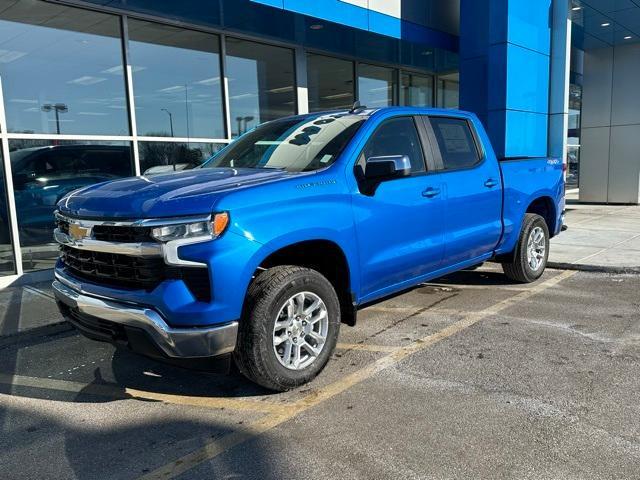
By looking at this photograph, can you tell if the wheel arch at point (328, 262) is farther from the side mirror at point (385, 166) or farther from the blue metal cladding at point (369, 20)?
the blue metal cladding at point (369, 20)

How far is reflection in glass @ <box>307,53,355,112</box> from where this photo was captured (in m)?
12.1

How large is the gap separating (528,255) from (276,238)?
416cm

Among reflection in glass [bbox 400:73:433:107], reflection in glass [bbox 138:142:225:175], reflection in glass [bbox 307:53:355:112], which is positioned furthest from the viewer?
reflection in glass [bbox 400:73:433:107]

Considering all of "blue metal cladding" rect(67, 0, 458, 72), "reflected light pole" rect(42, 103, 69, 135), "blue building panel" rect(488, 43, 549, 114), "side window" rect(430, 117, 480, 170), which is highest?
"blue metal cladding" rect(67, 0, 458, 72)

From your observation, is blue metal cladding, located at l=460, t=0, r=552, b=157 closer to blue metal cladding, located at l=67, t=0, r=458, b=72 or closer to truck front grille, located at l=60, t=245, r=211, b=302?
blue metal cladding, located at l=67, t=0, r=458, b=72

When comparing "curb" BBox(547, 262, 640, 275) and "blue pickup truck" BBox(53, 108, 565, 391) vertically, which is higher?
"blue pickup truck" BBox(53, 108, 565, 391)

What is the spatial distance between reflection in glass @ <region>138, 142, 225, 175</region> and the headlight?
572 cm

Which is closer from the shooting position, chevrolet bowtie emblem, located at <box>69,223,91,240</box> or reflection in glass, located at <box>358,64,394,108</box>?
chevrolet bowtie emblem, located at <box>69,223,91,240</box>

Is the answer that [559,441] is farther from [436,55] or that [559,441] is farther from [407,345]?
[436,55]

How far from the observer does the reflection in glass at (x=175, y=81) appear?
360 inches

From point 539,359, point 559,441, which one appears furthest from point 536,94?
point 559,441

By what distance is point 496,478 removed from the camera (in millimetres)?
2754

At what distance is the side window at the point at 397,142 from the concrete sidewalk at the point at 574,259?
12.4 ft

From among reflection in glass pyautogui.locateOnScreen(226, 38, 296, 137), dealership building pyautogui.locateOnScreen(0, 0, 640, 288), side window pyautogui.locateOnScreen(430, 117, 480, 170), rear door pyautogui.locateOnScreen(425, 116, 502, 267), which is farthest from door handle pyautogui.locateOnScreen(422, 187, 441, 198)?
reflection in glass pyautogui.locateOnScreen(226, 38, 296, 137)
